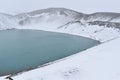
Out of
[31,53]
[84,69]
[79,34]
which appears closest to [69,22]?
[79,34]

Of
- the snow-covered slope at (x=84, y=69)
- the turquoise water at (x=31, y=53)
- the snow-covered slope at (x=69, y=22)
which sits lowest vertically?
the snow-covered slope at (x=84, y=69)

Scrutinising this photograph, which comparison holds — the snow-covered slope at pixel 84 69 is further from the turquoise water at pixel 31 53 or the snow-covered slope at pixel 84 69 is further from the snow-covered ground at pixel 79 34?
the turquoise water at pixel 31 53

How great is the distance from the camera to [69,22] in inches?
5084

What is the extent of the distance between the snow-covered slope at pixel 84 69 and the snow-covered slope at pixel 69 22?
115 ft

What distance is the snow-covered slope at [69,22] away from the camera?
10231 cm

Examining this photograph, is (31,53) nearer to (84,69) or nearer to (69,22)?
(84,69)

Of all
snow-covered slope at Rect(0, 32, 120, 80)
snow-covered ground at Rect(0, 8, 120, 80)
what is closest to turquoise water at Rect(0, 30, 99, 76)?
snow-covered ground at Rect(0, 8, 120, 80)

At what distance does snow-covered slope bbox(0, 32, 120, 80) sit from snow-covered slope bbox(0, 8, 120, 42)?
115 feet

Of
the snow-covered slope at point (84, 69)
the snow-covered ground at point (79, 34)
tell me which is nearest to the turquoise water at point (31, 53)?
the snow-covered ground at point (79, 34)

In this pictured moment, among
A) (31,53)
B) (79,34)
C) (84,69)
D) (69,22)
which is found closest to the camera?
(84,69)

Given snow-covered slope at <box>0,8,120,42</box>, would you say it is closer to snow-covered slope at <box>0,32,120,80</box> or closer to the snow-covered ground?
the snow-covered ground

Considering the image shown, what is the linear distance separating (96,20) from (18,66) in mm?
69221

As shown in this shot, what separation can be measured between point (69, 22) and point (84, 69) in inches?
3102

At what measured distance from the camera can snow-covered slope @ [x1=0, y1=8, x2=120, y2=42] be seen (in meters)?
102
